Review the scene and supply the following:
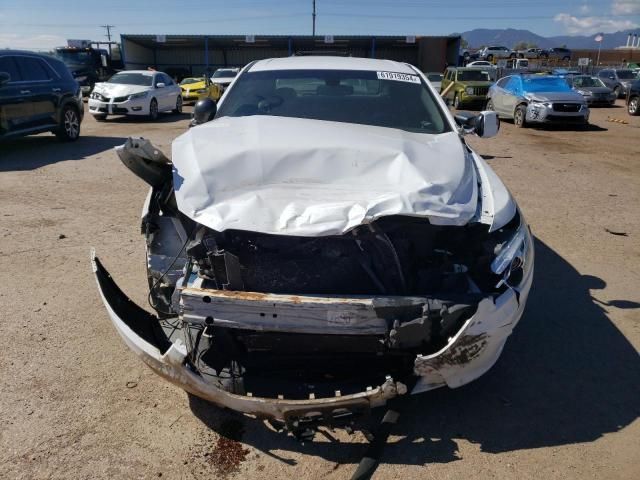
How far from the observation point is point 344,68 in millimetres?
4566

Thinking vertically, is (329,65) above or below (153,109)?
→ above

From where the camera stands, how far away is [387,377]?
2.40 m

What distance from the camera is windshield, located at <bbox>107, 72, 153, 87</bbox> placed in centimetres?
1695

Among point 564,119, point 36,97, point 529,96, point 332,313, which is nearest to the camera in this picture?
point 332,313

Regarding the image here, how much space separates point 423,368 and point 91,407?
1796mm

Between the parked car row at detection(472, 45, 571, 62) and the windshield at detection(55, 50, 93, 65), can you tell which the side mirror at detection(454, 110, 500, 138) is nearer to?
the windshield at detection(55, 50, 93, 65)

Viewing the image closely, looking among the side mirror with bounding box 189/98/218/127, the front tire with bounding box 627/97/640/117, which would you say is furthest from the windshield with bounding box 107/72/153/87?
the front tire with bounding box 627/97/640/117

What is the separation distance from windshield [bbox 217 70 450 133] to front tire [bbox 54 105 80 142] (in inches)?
335

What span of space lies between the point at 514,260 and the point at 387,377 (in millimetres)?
977

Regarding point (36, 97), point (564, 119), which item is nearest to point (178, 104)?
point (36, 97)

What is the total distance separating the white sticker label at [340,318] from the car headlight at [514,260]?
0.80 meters

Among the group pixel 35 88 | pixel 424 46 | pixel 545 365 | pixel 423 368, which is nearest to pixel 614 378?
pixel 545 365

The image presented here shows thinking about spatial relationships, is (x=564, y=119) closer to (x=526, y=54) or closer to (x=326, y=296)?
(x=326, y=296)

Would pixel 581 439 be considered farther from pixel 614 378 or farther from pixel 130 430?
pixel 130 430
